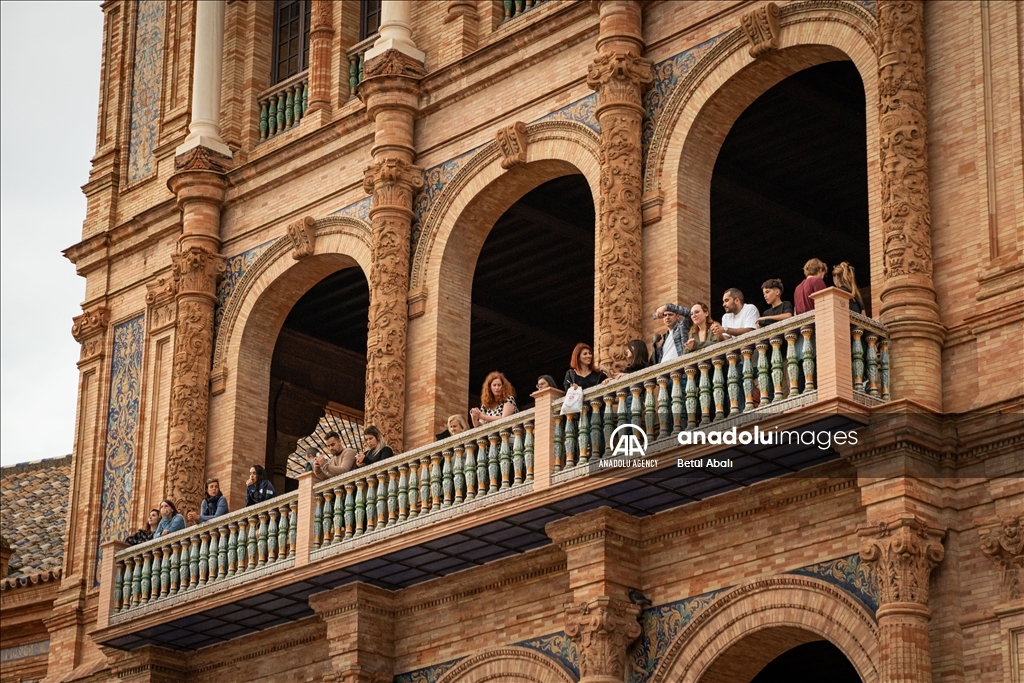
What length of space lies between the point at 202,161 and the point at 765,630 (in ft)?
39.3

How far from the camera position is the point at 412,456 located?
2275 cm

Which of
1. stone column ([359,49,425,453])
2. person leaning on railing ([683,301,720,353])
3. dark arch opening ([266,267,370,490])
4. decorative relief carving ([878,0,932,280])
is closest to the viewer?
decorative relief carving ([878,0,932,280])

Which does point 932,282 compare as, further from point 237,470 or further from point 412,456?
point 237,470

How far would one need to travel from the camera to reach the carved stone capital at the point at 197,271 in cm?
2834

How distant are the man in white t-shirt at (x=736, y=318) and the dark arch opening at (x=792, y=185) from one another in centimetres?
503

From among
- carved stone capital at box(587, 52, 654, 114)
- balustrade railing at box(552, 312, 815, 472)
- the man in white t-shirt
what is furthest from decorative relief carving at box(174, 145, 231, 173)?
the man in white t-shirt

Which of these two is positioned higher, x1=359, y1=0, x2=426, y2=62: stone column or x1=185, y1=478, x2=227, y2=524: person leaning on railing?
x1=359, y1=0, x2=426, y2=62: stone column

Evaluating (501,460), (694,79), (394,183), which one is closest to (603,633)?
(501,460)

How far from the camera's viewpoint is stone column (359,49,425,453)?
25.0m

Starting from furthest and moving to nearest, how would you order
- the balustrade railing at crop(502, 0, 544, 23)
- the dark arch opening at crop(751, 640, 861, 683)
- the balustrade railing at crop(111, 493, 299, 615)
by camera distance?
the dark arch opening at crop(751, 640, 861, 683) < the balustrade railing at crop(502, 0, 544, 23) < the balustrade railing at crop(111, 493, 299, 615)

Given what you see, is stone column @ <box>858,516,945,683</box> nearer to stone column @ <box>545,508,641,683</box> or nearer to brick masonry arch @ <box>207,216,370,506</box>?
stone column @ <box>545,508,641,683</box>

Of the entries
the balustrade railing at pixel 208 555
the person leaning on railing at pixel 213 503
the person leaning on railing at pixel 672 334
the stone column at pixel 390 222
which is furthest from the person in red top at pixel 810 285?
the person leaning on railing at pixel 213 503

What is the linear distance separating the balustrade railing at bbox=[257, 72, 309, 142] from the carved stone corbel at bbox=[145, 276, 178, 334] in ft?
7.91

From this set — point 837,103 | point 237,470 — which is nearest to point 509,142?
point 837,103
